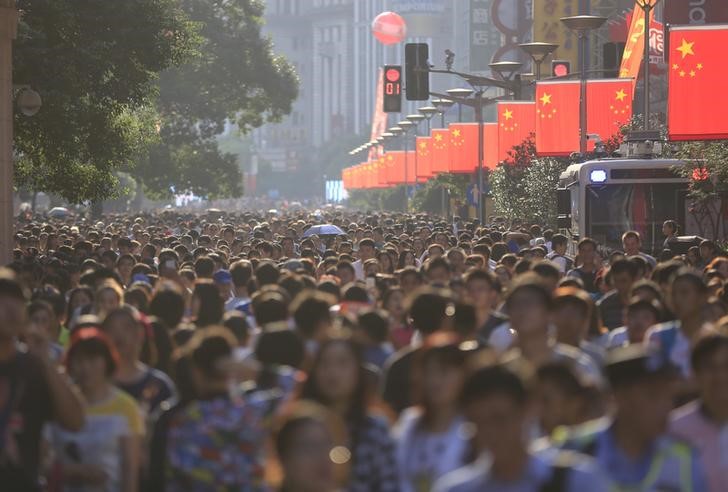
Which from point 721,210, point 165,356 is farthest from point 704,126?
point 165,356

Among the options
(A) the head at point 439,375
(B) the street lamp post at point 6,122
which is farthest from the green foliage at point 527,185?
(A) the head at point 439,375

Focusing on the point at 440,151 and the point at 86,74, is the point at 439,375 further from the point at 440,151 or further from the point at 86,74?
the point at 440,151

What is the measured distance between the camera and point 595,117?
3828 cm

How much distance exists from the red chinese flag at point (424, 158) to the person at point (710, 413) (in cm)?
5704

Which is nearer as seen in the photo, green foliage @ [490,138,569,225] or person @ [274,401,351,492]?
person @ [274,401,351,492]

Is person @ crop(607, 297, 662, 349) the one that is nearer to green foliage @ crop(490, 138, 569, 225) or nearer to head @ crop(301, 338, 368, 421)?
head @ crop(301, 338, 368, 421)

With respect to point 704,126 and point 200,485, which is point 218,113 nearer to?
point 704,126

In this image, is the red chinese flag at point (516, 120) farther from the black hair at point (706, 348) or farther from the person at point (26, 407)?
the black hair at point (706, 348)

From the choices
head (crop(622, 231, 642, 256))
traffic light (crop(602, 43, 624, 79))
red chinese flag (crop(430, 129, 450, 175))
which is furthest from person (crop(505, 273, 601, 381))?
red chinese flag (crop(430, 129, 450, 175))

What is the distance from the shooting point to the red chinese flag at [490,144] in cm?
5153

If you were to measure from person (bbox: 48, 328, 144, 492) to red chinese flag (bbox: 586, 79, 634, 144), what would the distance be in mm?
30752

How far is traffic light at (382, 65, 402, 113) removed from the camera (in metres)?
42.8

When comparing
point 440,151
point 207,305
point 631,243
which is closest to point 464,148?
point 440,151

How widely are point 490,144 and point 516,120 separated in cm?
810
